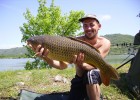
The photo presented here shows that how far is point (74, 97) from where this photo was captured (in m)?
4.97

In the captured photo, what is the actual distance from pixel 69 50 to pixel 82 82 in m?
1.20

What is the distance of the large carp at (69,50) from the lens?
12.0 ft

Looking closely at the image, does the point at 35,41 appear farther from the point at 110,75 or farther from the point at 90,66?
the point at 110,75

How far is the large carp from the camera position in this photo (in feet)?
12.0

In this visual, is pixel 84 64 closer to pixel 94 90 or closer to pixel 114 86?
pixel 94 90

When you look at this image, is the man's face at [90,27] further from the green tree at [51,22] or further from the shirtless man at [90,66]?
the green tree at [51,22]

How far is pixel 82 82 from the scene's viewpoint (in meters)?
4.71

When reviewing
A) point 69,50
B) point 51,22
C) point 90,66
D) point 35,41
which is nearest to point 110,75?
point 90,66

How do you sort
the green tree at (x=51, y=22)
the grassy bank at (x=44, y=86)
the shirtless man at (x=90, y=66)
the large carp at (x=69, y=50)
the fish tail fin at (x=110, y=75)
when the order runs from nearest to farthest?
the large carp at (x=69, y=50), the fish tail fin at (x=110, y=75), the shirtless man at (x=90, y=66), the grassy bank at (x=44, y=86), the green tree at (x=51, y=22)

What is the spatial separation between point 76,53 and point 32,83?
4.54 m

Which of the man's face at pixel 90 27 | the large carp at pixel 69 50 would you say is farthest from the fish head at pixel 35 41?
the man's face at pixel 90 27

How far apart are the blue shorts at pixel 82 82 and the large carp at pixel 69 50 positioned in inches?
16.1

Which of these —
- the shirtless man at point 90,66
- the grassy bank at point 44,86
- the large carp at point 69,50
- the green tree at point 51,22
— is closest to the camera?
the large carp at point 69,50

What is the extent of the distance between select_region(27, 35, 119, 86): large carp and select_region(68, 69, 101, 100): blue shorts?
0.41m
